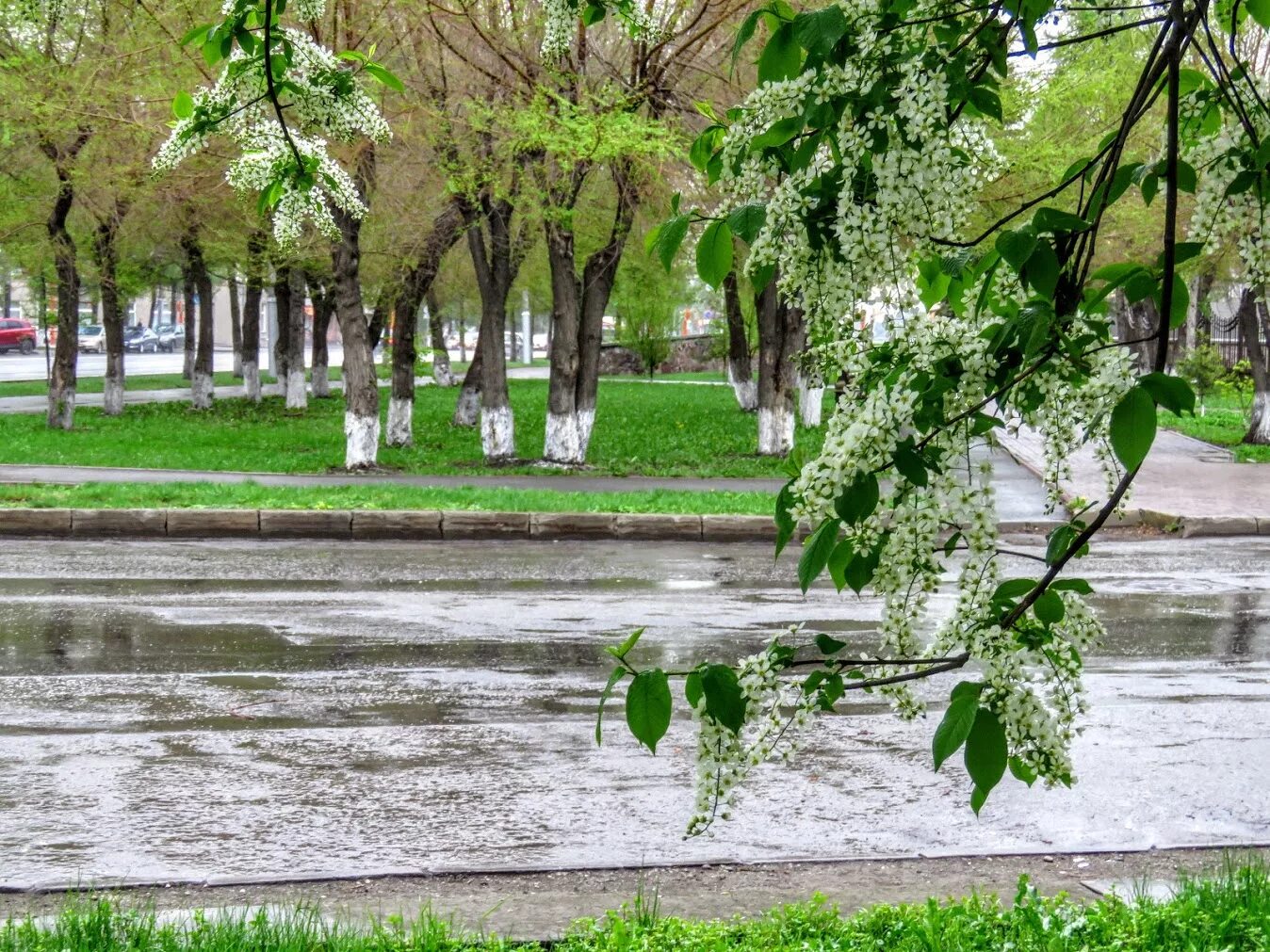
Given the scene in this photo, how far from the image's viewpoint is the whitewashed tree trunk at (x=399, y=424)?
85.1 ft

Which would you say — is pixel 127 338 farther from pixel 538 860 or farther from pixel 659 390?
pixel 538 860

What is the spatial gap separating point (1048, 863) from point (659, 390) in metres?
41.6

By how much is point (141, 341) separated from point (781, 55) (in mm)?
87916

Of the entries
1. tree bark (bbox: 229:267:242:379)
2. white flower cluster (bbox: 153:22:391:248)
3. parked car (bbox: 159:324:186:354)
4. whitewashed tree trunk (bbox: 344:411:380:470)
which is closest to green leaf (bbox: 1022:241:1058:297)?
white flower cluster (bbox: 153:22:391:248)

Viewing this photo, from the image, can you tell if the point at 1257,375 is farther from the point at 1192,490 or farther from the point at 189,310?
the point at 189,310

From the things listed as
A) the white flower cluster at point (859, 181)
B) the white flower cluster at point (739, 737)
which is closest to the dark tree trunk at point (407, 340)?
the white flower cluster at point (859, 181)

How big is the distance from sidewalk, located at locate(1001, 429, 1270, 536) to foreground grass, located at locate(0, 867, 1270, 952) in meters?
7.25

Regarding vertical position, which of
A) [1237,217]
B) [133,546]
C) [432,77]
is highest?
[432,77]

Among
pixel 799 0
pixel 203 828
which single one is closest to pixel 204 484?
pixel 799 0

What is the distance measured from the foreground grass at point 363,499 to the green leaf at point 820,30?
1254cm

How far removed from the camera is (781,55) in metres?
2.90

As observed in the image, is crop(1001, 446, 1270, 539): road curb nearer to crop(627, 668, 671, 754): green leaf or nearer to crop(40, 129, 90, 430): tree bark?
crop(627, 668, 671, 754): green leaf

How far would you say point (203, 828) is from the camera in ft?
18.0

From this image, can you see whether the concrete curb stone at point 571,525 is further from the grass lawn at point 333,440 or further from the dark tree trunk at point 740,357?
the dark tree trunk at point 740,357
